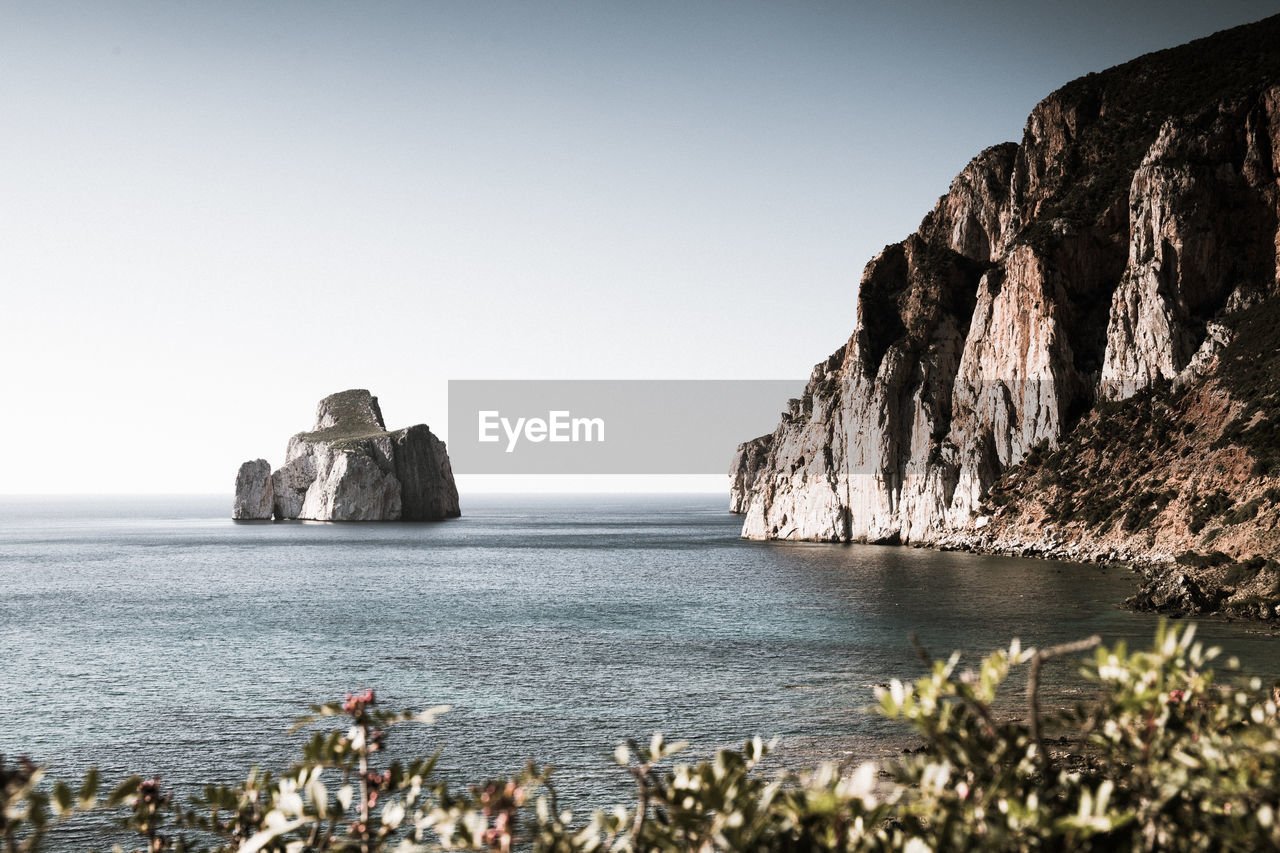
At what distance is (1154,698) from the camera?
426 cm

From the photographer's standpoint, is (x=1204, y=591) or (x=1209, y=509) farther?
(x=1209, y=509)

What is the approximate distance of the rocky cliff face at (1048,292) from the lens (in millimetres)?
90250

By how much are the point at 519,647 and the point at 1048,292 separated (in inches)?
2924

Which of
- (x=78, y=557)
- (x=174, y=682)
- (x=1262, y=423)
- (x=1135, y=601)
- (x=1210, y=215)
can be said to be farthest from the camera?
(x=78, y=557)

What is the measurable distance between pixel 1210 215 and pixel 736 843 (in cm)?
10410

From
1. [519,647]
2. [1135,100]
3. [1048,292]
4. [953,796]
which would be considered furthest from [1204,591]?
[1135,100]

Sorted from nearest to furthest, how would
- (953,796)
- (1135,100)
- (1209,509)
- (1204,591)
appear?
(953,796)
(1204,591)
(1209,509)
(1135,100)

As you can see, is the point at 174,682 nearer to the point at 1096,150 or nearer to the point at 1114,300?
the point at 1114,300

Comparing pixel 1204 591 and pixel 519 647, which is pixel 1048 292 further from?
pixel 519 647

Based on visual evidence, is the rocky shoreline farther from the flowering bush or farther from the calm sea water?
the flowering bush

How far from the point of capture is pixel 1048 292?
9681 centimetres

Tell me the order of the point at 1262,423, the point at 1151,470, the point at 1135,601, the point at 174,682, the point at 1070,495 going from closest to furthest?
the point at 174,682 → the point at 1135,601 → the point at 1262,423 → the point at 1151,470 → the point at 1070,495

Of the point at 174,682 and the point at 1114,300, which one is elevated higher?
the point at 1114,300

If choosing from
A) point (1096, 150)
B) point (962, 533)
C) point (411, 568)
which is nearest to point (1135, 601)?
point (962, 533)
